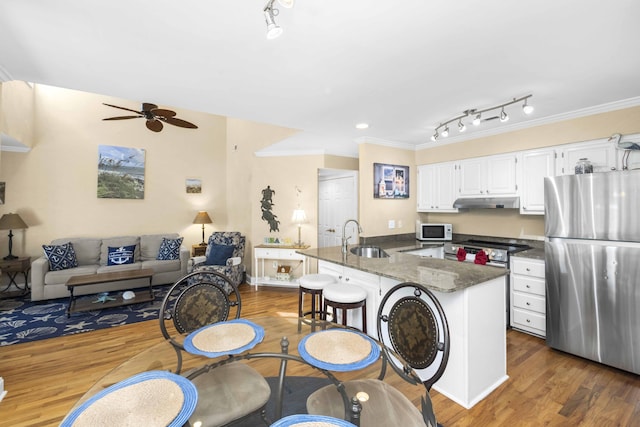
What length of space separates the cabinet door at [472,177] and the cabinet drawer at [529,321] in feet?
5.10

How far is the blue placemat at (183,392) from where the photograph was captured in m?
0.88

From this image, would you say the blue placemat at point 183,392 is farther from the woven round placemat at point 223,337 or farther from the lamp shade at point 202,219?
the lamp shade at point 202,219

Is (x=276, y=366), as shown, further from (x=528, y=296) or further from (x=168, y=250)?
(x=168, y=250)

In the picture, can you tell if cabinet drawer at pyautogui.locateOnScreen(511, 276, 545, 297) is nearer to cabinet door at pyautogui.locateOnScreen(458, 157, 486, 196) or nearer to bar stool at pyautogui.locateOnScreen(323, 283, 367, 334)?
cabinet door at pyautogui.locateOnScreen(458, 157, 486, 196)

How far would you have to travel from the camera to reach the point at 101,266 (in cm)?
466

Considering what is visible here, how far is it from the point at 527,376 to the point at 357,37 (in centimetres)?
290

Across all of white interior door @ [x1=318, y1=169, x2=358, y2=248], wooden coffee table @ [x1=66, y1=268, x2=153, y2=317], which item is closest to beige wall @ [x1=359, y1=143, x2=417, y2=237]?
white interior door @ [x1=318, y1=169, x2=358, y2=248]

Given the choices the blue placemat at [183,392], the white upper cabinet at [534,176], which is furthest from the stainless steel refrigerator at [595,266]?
the blue placemat at [183,392]

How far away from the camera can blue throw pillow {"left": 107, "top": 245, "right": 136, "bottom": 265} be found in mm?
4730

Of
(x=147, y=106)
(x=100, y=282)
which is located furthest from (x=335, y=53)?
(x=100, y=282)

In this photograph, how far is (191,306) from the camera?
6.17 ft

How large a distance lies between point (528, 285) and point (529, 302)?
19cm

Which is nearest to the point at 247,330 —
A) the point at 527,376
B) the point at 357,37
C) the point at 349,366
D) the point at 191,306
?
the point at 191,306

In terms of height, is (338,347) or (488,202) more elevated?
(488,202)
